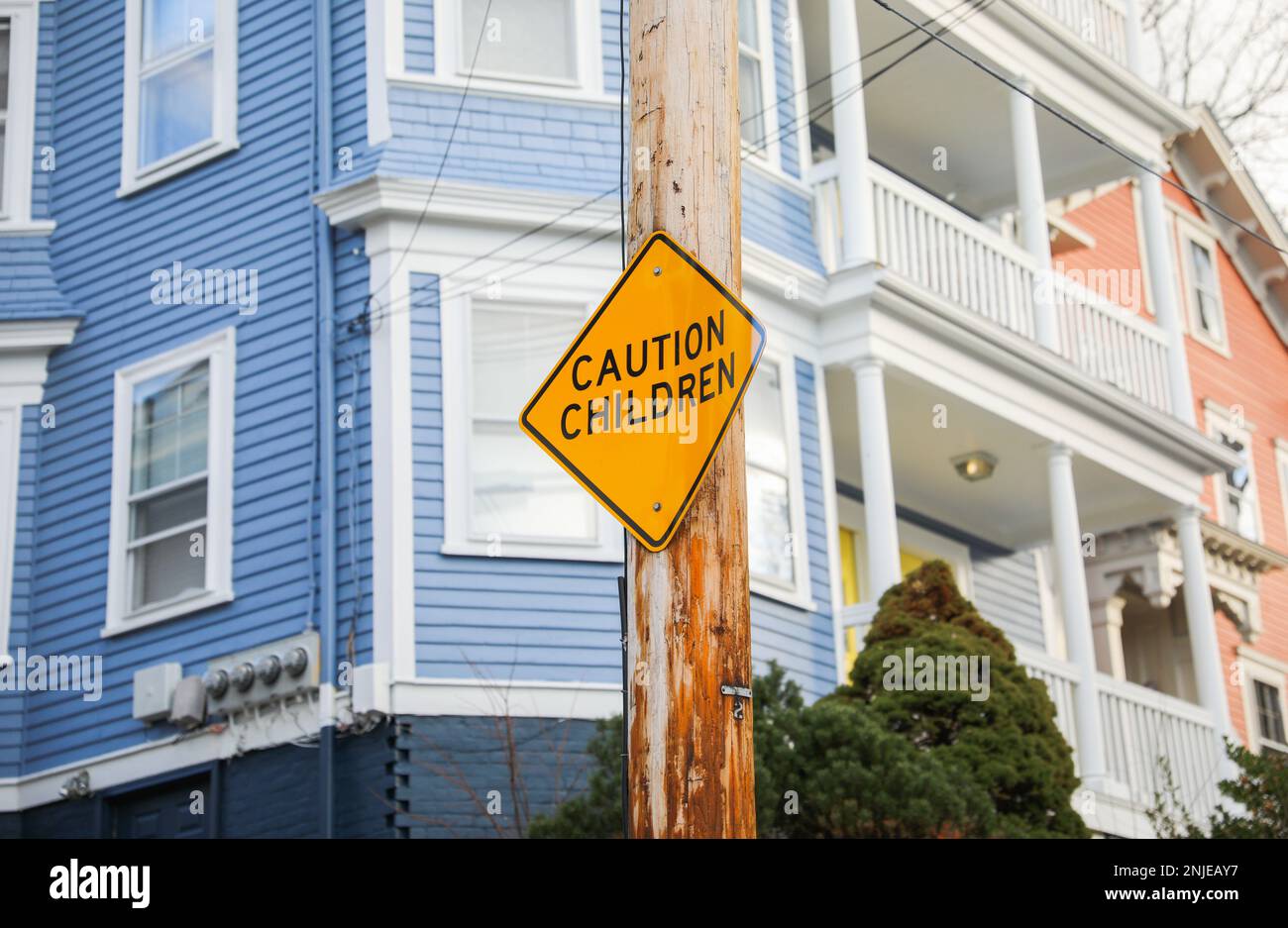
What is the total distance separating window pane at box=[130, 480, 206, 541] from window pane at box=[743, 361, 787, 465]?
369 centimetres

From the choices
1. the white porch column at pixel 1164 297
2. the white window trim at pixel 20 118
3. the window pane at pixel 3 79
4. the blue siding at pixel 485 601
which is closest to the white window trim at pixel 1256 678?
the white porch column at pixel 1164 297

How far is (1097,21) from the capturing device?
1641cm

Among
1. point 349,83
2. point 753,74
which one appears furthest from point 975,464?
point 349,83

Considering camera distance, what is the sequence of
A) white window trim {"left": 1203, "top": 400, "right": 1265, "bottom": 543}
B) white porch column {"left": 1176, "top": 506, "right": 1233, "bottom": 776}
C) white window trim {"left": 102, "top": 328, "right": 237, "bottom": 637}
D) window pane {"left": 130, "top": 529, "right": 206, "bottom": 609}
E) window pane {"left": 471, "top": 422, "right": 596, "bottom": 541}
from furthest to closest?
white window trim {"left": 1203, "top": 400, "right": 1265, "bottom": 543} → white porch column {"left": 1176, "top": 506, "right": 1233, "bottom": 776} → window pane {"left": 130, "top": 529, "right": 206, "bottom": 609} → white window trim {"left": 102, "top": 328, "right": 237, "bottom": 637} → window pane {"left": 471, "top": 422, "right": 596, "bottom": 541}

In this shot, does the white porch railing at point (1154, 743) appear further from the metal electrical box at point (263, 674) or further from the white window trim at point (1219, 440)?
the metal electrical box at point (263, 674)

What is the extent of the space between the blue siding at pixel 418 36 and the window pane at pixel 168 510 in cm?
307

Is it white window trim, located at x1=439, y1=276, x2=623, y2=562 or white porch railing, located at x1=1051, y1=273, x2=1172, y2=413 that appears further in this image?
white porch railing, located at x1=1051, y1=273, x2=1172, y2=413

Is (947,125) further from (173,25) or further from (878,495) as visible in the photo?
(173,25)

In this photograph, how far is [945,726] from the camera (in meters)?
10.9

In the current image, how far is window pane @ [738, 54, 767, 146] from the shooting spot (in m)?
13.6

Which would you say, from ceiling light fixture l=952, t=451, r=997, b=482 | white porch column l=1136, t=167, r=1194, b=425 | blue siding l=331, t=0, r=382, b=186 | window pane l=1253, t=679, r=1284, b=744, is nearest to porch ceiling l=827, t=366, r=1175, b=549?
ceiling light fixture l=952, t=451, r=997, b=482

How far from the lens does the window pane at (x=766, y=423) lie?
12.8 meters

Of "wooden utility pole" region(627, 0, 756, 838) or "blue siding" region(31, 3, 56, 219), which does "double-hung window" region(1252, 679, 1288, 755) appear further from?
"wooden utility pole" region(627, 0, 756, 838)
